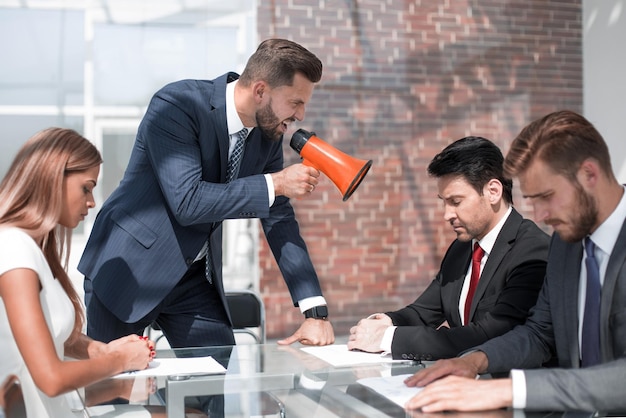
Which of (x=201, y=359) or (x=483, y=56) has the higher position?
(x=483, y=56)

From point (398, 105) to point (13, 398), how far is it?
192 inches

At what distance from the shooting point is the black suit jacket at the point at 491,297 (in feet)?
7.25

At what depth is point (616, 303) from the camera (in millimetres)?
1853

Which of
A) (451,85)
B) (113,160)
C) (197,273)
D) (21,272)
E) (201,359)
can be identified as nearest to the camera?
(21,272)

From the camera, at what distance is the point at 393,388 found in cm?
179

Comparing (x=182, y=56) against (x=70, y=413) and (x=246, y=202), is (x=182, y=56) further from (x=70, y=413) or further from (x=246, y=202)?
(x=70, y=413)

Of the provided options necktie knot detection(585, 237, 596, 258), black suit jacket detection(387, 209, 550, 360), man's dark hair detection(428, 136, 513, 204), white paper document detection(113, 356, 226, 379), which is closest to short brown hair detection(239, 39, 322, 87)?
man's dark hair detection(428, 136, 513, 204)

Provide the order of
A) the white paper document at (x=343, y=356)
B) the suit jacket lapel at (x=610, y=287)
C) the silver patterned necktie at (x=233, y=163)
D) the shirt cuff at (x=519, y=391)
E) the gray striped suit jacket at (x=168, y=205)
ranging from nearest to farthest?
1. the shirt cuff at (x=519, y=391)
2. the suit jacket lapel at (x=610, y=287)
3. the white paper document at (x=343, y=356)
4. the gray striped suit jacket at (x=168, y=205)
5. the silver patterned necktie at (x=233, y=163)

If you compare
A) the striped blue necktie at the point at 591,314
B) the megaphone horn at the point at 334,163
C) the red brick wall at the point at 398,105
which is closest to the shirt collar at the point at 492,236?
the megaphone horn at the point at 334,163

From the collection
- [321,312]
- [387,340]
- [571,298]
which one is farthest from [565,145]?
[321,312]

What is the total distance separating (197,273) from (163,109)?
602mm

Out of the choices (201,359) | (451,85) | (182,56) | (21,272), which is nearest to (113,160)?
(182,56)

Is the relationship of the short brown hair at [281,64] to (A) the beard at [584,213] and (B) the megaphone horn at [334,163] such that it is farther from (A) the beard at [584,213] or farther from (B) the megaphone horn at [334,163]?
(A) the beard at [584,213]

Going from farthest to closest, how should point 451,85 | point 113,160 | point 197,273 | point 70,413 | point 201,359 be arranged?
point 451,85, point 113,160, point 197,273, point 201,359, point 70,413
